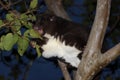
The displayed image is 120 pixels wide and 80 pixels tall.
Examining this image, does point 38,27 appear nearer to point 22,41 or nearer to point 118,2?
point 22,41

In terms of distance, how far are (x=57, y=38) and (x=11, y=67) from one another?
Result: 87 cm

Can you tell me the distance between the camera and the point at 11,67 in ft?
6.57

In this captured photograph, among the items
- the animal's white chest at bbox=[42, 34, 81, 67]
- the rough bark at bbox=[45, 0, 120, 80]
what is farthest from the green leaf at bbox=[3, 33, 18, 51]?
the animal's white chest at bbox=[42, 34, 81, 67]

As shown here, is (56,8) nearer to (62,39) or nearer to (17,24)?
(62,39)

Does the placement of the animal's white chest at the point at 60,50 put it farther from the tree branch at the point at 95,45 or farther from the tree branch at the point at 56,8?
the tree branch at the point at 56,8

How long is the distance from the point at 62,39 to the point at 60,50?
4 cm

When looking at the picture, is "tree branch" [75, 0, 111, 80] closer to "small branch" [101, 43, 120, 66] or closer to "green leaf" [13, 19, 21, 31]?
"small branch" [101, 43, 120, 66]

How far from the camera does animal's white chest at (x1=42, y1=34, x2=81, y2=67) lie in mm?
1178

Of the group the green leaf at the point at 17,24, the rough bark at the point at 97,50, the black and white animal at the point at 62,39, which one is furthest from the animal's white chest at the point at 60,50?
the green leaf at the point at 17,24

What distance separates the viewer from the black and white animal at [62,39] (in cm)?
118

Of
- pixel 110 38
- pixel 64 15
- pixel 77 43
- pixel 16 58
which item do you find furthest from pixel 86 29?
pixel 16 58

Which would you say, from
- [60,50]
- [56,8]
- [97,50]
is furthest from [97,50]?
[56,8]

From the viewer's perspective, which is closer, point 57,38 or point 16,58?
point 57,38

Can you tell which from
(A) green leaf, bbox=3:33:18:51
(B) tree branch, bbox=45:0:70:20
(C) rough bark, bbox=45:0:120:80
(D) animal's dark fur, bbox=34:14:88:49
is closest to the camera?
(A) green leaf, bbox=3:33:18:51
